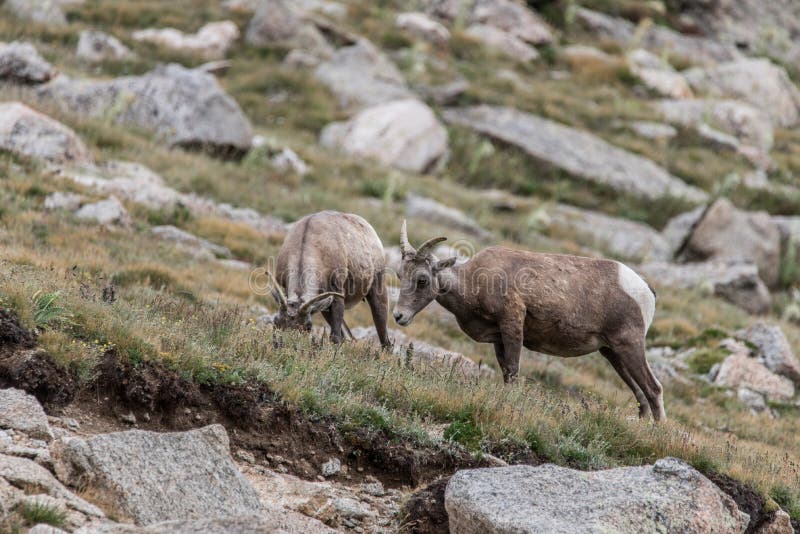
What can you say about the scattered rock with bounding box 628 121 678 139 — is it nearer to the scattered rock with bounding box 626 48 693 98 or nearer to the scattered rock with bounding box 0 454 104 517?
the scattered rock with bounding box 626 48 693 98

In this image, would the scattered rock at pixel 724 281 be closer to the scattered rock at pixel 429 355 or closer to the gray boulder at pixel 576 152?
the gray boulder at pixel 576 152

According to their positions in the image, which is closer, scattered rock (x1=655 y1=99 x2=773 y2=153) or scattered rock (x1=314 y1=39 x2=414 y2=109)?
scattered rock (x1=314 y1=39 x2=414 y2=109)

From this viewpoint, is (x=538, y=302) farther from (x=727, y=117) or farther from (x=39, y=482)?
(x=727, y=117)

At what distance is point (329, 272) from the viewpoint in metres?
10.8

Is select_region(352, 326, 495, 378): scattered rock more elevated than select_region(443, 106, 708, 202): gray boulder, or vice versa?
select_region(352, 326, 495, 378): scattered rock

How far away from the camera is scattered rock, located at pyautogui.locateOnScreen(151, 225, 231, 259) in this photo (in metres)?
15.7

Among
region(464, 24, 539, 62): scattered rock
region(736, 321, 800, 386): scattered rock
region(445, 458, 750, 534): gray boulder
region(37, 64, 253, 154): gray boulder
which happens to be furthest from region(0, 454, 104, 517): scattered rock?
region(464, 24, 539, 62): scattered rock

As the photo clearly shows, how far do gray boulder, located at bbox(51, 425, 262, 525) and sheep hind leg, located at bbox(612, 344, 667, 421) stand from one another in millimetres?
5386

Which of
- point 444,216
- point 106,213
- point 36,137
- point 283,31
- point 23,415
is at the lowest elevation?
point 283,31

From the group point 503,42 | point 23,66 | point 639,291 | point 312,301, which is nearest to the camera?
point 312,301

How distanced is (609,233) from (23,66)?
1519cm

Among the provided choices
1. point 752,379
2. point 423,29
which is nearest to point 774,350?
point 752,379

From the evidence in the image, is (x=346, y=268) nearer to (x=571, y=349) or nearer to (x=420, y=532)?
(x=571, y=349)

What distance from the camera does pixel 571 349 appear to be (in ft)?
35.3
